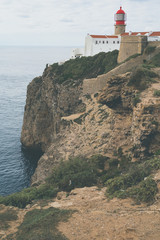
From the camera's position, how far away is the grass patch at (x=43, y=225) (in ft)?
51.9

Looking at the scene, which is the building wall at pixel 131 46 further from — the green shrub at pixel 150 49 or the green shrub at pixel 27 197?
the green shrub at pixel 27 197

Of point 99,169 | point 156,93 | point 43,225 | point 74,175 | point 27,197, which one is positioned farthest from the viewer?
point 99,169

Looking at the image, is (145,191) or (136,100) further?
(136,100)

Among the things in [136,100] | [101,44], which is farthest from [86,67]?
[136,100]

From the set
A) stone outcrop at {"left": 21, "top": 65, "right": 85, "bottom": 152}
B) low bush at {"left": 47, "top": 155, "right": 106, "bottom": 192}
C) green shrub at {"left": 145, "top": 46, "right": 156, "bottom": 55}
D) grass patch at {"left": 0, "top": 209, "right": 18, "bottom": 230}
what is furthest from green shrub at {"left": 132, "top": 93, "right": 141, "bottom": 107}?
green shrub at {"left": 145, "top": 46, "right": 156, "bottom": 55}

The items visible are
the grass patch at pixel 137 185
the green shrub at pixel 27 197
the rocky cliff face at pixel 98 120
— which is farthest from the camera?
the rocky cliff face at pixel 98 120

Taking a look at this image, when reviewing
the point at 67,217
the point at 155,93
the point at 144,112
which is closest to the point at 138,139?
the point at 144,112

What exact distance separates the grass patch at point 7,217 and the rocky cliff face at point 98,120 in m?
13.6

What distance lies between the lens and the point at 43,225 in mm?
17125

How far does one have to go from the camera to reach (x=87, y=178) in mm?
25672

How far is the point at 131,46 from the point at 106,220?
4048 centimetres

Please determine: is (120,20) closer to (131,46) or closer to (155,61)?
(131,46)

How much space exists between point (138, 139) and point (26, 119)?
1497 inches

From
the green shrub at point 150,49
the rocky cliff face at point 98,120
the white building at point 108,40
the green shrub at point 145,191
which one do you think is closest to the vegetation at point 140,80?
the rocky cliff face at point 98,120
